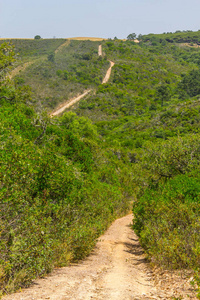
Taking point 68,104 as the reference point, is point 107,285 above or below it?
below

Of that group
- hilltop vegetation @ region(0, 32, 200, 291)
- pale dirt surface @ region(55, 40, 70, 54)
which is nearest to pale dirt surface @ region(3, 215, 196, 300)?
hilltop vegetation @ region(0, 32, 200, 291)

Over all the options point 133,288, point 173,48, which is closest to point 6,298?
point 133,288

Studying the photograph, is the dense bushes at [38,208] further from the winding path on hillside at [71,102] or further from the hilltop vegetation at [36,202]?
the winding path on hillside at [71,102]

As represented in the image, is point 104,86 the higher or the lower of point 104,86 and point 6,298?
the higher

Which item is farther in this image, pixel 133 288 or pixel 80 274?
pixel 80 274

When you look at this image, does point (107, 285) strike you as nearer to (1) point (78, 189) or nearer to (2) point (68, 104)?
(1) point (78, 189)

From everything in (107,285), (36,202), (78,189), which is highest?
(36,202)

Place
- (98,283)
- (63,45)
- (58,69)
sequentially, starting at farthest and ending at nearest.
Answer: (63,45), (58,69), (98,283)

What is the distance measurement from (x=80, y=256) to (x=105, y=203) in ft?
37.7

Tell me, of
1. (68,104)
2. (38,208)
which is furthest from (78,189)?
(68,104)

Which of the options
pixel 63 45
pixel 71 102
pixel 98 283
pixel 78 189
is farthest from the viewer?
pixel 63 45

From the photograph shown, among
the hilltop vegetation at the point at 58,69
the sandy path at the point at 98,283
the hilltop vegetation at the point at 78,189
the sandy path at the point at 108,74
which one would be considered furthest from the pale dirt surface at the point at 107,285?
the sandy path at the point at 108,74

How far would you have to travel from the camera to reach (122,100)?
8900cm

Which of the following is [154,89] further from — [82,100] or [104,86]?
[82,100]
